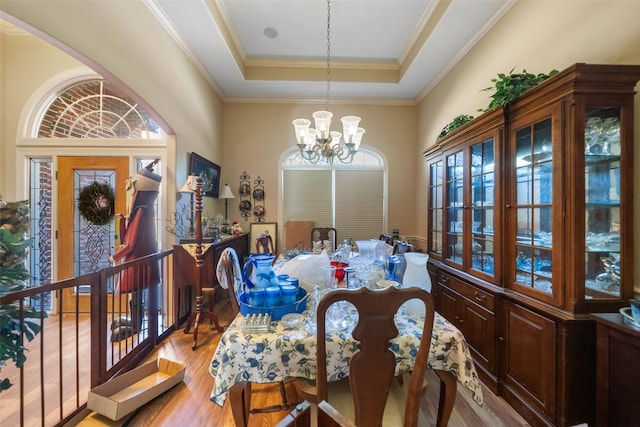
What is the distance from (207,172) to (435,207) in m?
3.20

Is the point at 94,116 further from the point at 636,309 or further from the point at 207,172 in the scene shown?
the point at 636,309

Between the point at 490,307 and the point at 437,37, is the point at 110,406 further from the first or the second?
the point at 437,37

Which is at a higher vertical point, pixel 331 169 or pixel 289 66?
pixel 289 66

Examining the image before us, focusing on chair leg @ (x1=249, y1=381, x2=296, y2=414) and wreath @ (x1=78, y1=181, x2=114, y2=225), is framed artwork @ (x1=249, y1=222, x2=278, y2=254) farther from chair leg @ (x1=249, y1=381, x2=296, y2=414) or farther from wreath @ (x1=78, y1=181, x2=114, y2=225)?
chair leg @ (x1=249, y1=381, x2=296, y2=414)

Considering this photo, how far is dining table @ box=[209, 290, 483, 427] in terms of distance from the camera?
1136mm

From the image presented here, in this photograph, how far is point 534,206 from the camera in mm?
1734

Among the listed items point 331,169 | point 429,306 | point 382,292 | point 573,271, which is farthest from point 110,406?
point 331,169

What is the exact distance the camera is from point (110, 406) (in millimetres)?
1672

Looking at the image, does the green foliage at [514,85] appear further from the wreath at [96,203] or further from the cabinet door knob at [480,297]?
the wreath at [96,203]

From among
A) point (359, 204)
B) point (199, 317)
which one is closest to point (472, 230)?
point (359, 204)

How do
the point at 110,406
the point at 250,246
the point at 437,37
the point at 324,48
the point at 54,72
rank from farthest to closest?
the point at 250,246 < the point at 324,48 < the point at 54,72 < the point at 437,37 < the point at 110,406

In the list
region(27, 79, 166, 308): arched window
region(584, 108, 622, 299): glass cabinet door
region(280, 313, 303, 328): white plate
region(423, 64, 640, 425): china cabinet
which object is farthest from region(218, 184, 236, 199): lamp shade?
region(584, 108, 622, 299): glass cabinet door

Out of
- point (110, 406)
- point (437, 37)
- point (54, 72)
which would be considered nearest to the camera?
point (110, 406)

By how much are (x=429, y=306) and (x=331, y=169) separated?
12.3 feet
